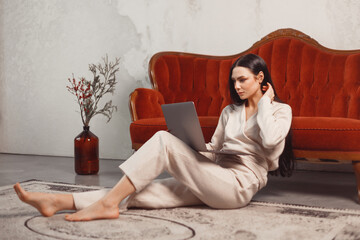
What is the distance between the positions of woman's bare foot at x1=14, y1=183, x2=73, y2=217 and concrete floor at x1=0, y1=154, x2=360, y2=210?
1061 mm

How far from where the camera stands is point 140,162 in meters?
1.68

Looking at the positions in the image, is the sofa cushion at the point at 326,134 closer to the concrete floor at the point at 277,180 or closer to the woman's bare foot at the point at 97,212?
the concrete floor at the point at 277,180

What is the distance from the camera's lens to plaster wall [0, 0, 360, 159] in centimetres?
341

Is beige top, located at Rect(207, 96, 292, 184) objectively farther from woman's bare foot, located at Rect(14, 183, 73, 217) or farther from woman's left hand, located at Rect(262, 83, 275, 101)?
woman's bare foot, located at Rect(14, 183, 73, 217)

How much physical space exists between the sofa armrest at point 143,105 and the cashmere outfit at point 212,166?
1.08 metres

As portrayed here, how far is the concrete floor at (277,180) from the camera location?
2287 millimetres

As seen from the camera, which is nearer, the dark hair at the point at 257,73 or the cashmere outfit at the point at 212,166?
the cashmere outfit at the point at 212,166

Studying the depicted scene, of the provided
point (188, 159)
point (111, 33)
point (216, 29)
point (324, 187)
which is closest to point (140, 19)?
point (111, 33)

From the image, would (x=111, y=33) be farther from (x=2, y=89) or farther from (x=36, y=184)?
(x=36, y=184)

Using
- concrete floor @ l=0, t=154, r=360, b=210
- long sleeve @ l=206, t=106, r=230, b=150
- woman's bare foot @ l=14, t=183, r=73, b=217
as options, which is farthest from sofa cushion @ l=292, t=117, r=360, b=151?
woman's bare foot @ l=14, t=183, r=73, b=217

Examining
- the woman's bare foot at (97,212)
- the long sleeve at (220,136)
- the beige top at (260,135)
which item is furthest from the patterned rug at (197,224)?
the long sleeve at (220,136)

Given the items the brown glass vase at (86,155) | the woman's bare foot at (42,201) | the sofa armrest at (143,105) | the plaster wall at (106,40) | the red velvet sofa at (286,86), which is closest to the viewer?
the woman's bare foot at (42,201)

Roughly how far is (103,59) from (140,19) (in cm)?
54

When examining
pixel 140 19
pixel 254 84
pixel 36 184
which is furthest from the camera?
pixel 140 19
